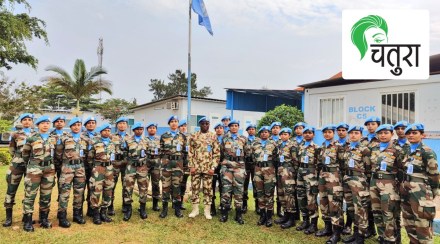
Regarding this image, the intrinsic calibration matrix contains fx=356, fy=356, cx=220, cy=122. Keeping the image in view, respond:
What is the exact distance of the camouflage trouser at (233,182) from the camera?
6160 mm

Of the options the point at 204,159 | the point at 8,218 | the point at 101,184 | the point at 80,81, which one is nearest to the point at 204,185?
the point at 204,159

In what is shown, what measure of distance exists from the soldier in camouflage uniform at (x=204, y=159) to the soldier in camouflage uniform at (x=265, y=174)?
743 millimetres

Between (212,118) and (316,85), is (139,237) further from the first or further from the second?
(212,118)

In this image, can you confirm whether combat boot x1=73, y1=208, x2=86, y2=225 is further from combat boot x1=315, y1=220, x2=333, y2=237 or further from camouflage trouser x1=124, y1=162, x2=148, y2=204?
combat boot x1=315, y1=220, x2=333, y2=237

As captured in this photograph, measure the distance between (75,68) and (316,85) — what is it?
11108 millimetres

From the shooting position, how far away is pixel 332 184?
5.21 meters

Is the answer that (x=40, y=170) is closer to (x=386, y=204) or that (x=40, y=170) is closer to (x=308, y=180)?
(x=308, y=180)

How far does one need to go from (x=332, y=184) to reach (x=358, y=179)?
0.40 metres

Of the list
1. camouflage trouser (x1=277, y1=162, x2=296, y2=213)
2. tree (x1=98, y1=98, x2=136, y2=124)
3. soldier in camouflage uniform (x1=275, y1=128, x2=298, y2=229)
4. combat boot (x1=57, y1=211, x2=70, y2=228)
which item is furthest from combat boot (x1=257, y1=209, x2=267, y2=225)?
tree (x1=98, y1=98, x2=136, y2=124)

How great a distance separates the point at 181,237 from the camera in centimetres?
548

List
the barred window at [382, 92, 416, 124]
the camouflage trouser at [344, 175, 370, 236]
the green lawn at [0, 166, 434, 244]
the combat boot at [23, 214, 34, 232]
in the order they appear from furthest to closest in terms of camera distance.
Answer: the barred window at [382, 92, 416, 124] → the combat boot at [23, 214, 34, 232] → the green lawn at [0, 166, 434, 244] → the camouflage trouser at [344, 175, 370, 236]

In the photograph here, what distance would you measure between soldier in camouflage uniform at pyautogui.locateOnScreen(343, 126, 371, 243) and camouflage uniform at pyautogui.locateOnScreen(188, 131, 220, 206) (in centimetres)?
225

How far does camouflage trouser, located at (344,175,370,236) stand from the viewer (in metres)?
4.87

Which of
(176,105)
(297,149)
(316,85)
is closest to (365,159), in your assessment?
(297,149)
